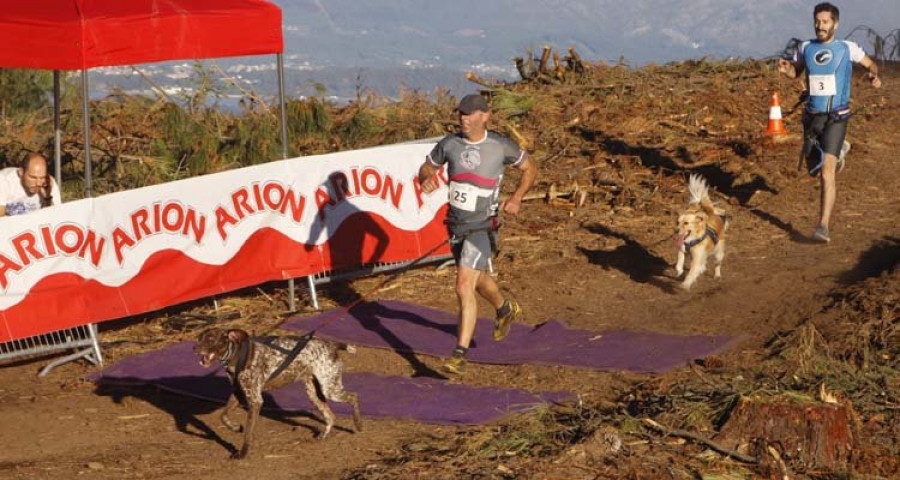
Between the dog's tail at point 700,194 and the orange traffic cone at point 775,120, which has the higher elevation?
the dog's tail at point 700,194

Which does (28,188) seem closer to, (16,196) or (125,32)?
(16,196)

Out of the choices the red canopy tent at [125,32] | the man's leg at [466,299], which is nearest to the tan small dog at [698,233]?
the man's leg at [466,299]

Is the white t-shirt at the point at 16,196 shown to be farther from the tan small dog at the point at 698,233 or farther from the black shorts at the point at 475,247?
the tan small dog at the point at 698,233

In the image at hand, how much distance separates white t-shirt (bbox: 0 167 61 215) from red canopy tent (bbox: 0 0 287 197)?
0.59 metres

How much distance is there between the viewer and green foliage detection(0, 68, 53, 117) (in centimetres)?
2517

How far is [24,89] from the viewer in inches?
1004

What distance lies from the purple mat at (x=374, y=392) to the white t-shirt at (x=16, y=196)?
1.81 meters

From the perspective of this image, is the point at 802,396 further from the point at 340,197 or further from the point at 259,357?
the point at 340,197

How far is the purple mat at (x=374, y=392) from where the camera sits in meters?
9.38

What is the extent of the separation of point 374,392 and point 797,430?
3580mm

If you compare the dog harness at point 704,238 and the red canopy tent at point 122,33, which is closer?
the red canopy tent at point 122,33

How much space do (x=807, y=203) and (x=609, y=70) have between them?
26.7 ft

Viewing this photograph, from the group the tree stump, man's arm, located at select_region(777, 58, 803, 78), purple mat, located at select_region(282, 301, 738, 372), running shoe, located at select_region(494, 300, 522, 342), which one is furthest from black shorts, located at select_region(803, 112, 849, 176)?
the tree stump

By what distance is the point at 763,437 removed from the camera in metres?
7.96
